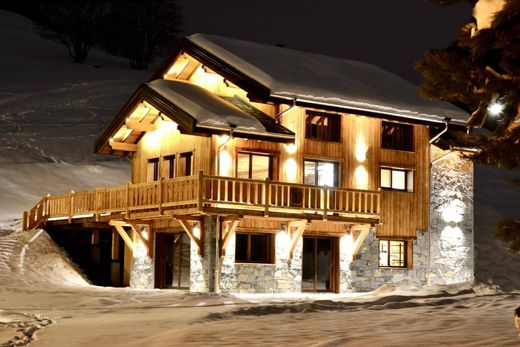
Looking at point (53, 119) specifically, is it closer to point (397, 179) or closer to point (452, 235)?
point (397, 179)

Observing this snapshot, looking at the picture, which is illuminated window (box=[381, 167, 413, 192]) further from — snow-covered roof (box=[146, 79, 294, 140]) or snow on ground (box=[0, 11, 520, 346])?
snow on ground (box=[0, 11, 520, 346])

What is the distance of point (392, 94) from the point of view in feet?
116

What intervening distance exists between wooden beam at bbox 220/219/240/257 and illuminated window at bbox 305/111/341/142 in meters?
4.90

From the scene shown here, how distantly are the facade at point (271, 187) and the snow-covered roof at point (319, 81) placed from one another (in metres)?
0.08

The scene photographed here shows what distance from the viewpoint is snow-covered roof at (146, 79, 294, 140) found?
96.6 feet

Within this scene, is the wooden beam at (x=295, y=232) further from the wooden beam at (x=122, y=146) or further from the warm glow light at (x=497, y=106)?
the warm glow light at (x=497, y=106)

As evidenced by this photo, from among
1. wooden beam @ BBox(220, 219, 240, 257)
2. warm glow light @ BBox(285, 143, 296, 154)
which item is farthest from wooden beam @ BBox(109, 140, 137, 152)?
wooden beam @ BBox(220, 219, 240, 257)

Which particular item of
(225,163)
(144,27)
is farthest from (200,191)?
(144,27)

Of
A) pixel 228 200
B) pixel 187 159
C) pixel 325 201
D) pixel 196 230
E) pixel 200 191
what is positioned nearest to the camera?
pixel 200 191

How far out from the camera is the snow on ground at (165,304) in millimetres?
16656

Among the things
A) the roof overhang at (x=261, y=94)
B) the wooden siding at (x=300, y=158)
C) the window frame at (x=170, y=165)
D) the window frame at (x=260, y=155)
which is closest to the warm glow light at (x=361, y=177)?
the wooden siding at (x=300, y=158)

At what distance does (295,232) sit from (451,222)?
7.70m

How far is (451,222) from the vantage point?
36031 millimetres

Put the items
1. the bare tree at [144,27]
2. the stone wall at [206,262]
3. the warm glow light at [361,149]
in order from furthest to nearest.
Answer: the bare tree at [144,27], the warm glow light at [361,149], the stone wall at [206,262]
